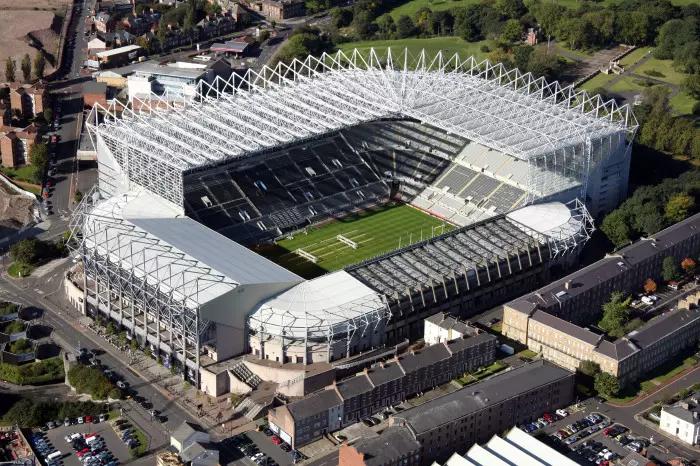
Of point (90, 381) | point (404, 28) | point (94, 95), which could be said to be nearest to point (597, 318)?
point (90, 381)

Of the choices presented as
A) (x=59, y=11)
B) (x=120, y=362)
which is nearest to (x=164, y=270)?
(x=120, y=362)

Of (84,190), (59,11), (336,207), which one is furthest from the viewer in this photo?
(59,11)

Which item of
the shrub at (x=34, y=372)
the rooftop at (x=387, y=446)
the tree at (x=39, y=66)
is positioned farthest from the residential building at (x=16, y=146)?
the rooftop at (x=387, y=446)

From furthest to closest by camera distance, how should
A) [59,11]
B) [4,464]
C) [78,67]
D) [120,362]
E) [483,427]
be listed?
[59,11] → [78,67] → [120,362] → [483,427] → [4,464]

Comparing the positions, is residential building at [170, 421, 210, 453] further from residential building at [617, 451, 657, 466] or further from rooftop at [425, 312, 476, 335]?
residential building at [617, 451, 657, 466]

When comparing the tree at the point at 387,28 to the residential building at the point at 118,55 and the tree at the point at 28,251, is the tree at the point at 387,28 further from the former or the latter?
the tree at the point at 28,251

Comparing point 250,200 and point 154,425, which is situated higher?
point 250,200

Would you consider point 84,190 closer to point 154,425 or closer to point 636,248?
point 154,425

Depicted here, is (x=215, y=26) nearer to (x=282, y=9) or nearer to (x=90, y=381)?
(x=282, y=9)
